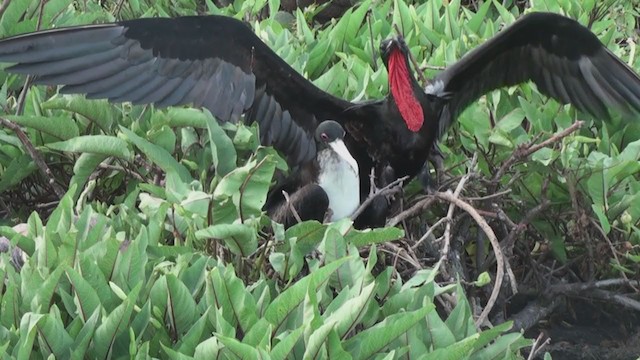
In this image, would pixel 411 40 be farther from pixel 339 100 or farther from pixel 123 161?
pixel 123 161

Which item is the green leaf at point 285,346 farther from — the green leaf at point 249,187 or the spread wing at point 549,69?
the spread wing at point 549,69

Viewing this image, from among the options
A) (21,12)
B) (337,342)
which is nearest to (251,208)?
(337,342)

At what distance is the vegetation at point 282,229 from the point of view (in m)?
1.73

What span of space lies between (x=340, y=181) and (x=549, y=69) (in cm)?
66

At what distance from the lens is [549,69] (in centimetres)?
306

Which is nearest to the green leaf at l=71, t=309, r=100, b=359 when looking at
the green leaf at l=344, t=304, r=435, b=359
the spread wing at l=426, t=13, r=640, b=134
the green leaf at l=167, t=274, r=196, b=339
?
the green leaf at l=167, t=274, r=196, b=339

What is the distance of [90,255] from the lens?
1857 millimetres

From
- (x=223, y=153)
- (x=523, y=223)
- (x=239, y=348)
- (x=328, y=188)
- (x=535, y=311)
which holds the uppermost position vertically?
(x=223, y=153)

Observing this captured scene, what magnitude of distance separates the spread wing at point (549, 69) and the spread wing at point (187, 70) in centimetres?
33

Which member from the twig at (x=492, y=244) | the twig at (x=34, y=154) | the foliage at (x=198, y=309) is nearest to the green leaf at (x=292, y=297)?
the foliage at (x=198, y=309)

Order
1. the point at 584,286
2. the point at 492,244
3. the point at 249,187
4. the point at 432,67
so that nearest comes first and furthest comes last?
the point at 249,187, the point at 492,244, the point at 584,286, the point at 432,67

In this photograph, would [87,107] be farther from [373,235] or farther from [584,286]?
[584,286]

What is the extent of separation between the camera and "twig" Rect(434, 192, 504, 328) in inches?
80.4

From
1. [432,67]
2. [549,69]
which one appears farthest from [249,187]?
[549,69]
